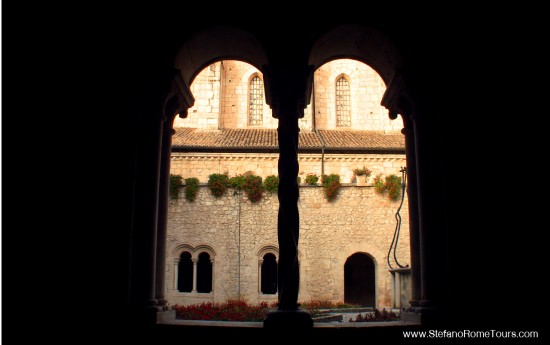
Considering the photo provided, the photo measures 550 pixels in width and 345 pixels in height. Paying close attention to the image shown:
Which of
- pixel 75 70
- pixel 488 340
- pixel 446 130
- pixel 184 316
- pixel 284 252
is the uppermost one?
pixel 75 70

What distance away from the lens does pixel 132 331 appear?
3311 millimetres

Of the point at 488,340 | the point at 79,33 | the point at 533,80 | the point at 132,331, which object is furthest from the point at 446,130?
the point at 79,33

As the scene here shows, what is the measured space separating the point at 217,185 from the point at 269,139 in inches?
159

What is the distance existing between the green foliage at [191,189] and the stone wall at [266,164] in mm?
1847

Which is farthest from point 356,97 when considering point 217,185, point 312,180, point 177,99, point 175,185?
point 177,99

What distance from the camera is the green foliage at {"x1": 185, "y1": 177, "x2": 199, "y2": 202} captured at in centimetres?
1614

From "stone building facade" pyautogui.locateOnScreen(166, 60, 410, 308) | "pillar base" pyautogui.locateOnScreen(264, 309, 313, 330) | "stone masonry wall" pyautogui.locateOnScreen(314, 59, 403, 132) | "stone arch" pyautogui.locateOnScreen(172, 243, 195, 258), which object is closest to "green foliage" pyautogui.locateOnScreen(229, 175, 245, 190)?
"stone building facade" pyautogui.locateOnScreen(166, 60, 410, 308)

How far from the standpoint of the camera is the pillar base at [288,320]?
3.27 m

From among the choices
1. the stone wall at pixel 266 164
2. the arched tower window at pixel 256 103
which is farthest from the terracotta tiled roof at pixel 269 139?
the arched tower window at pixel 256 103

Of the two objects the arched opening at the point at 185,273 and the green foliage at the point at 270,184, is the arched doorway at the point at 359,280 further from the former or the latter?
the arched opening at the point at 185,273

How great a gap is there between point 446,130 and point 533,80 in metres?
0.78

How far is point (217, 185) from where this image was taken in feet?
53.0

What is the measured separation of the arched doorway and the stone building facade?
1.6 inches

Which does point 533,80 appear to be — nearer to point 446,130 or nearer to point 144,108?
point 446,130
